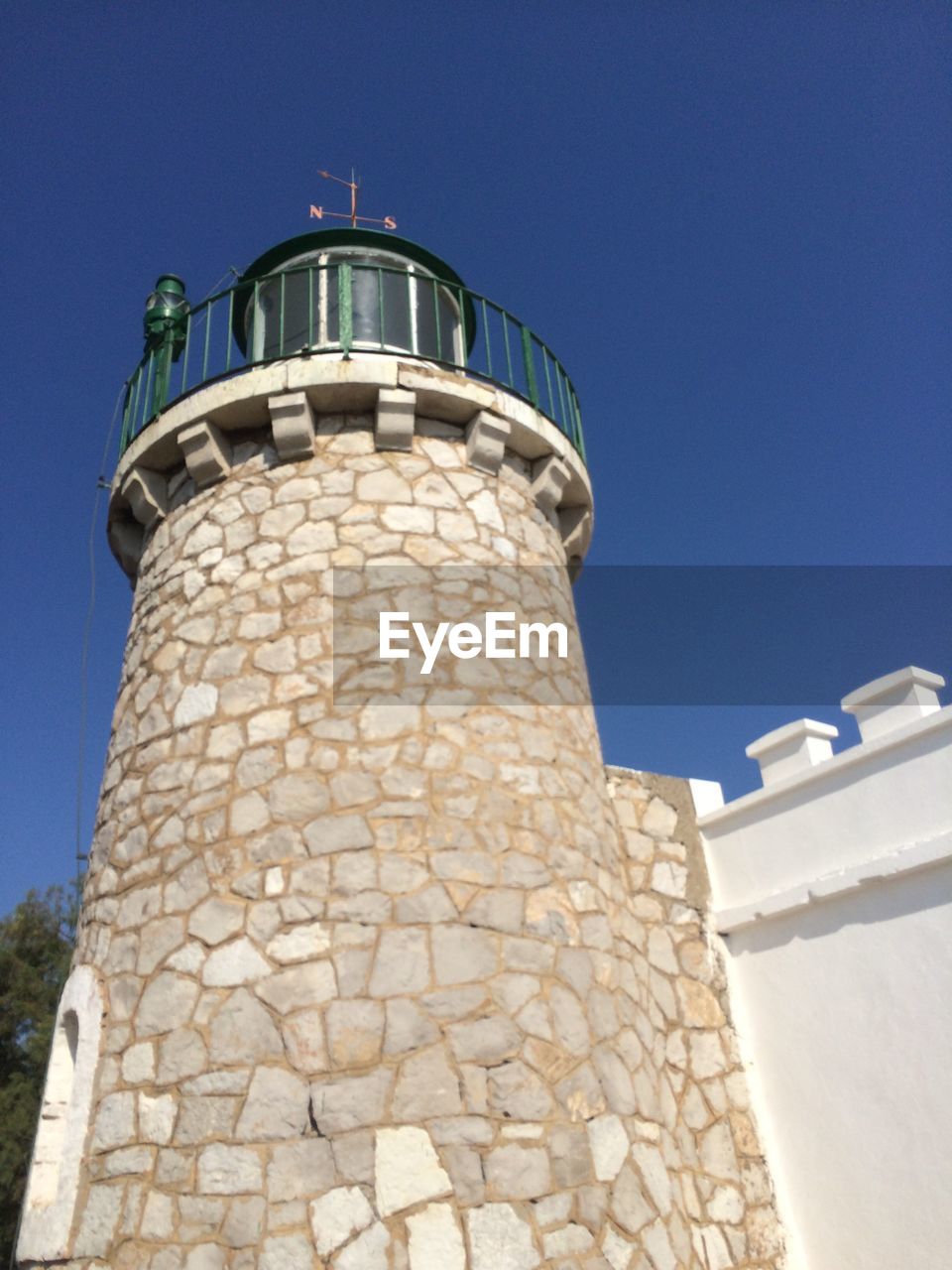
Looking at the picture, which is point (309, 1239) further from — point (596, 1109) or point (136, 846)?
point (136, 846)

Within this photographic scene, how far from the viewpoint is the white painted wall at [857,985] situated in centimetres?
518

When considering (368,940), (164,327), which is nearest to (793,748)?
(368,940)

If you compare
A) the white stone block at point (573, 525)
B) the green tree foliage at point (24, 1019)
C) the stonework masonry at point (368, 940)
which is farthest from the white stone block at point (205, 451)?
the green tree foliage at point (24, 1019)

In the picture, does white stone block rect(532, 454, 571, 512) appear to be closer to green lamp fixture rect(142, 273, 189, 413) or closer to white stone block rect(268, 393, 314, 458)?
white stone block rect(268, 393, 314, 458)

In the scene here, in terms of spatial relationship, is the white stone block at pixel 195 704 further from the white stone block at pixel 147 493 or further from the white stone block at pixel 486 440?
the white stone block at pixel 486 440

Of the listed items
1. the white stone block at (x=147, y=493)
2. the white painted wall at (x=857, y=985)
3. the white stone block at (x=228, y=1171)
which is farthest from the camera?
the white stone block at (x=147, y=493)

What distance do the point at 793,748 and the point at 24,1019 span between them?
1460 centimetres

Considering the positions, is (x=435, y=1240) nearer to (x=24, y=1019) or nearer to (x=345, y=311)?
(x=345, y=311)

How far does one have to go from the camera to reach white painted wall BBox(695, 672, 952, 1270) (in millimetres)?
5176

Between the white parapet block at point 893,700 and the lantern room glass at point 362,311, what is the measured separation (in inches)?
147

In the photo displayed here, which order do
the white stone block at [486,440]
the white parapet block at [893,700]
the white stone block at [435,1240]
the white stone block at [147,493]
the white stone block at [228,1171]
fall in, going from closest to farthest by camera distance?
the white stone block at [435,1240], the white stone block at [228,1171], the white parapet block at [893,700], the white stone block at [486,440], the white stone block at [147,493]

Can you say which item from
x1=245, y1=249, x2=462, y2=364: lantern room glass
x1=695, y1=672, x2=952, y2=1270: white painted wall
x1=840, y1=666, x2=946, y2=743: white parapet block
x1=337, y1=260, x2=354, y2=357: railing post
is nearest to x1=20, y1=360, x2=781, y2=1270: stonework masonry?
x1=695, y1=672, x2=952, y2=1270: white painted wall

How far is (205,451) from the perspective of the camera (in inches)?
246

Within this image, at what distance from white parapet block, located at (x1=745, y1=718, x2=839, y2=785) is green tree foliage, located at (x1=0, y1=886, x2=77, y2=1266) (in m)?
12.3
